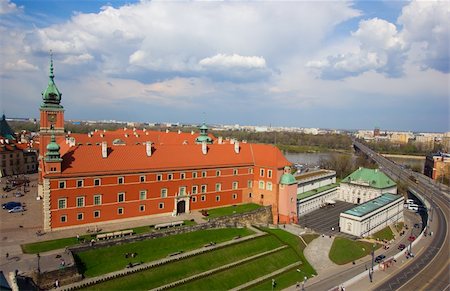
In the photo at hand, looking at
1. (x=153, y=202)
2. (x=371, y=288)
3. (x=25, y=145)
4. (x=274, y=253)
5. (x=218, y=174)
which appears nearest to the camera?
(x=371, y=288)

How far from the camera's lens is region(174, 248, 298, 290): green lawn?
38.6m

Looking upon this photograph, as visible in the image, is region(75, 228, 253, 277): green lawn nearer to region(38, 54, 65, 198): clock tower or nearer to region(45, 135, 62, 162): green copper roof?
region(45, 135, 62, 162): green copper roof

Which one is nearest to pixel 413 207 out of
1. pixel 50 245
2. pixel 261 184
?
pixel 261 184

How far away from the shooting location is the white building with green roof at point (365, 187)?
80125mm

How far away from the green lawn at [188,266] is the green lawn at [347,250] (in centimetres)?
883

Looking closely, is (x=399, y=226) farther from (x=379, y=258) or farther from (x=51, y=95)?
(x=51, y=95)

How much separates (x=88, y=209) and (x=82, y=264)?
11207 millimetres

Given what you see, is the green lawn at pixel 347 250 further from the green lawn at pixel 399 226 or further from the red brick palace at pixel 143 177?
the green lawn at pixel 399 226

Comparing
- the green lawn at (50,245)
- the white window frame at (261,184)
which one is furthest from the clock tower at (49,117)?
the white window frame at (261,184)

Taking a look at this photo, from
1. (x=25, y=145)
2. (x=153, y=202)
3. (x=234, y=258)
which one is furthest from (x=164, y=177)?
(x=25, y=145)

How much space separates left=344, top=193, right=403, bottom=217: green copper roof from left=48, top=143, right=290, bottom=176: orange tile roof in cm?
1492

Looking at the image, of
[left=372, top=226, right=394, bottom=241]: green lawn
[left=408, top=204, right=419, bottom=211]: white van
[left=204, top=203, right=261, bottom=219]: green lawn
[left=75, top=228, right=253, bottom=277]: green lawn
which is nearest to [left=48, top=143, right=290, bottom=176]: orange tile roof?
[left=204, top=203, right=261, bottom=219]: green lawn

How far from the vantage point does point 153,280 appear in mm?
36938

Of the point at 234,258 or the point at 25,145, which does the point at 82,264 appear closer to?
the point at 234,258
